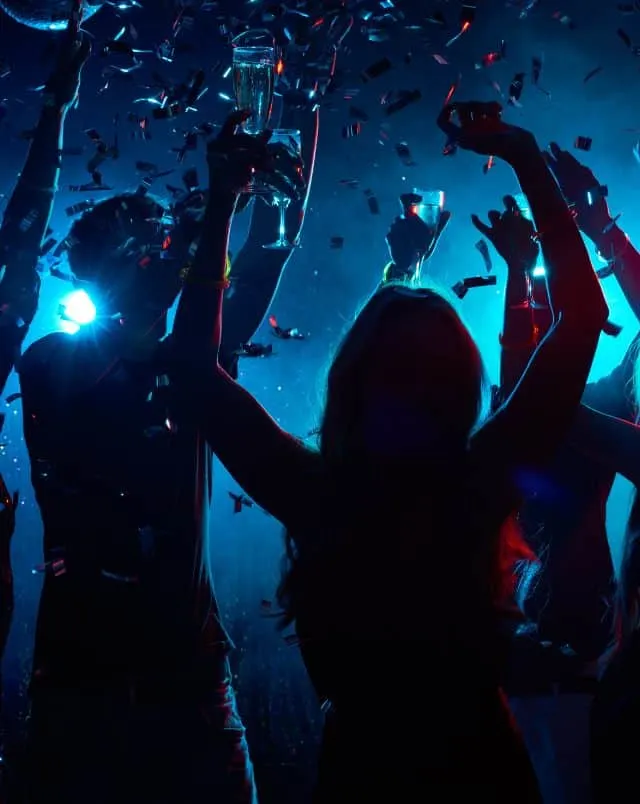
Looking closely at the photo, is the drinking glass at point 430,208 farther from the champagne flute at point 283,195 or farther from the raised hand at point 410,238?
the champagne flute at point 283,195

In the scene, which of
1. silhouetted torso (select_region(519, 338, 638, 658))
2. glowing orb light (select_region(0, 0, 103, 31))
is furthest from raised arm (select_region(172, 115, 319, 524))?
glowing orb light (select_region(0, 0, 103, 31))

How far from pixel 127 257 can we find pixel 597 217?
3.98ft

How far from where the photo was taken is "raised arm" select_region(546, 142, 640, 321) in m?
1.72

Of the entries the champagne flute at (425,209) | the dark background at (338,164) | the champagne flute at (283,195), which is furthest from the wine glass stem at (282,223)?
the dark background at (338,164)

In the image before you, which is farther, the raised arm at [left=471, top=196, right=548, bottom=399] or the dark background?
the dark background

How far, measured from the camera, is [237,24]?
11.9 ft

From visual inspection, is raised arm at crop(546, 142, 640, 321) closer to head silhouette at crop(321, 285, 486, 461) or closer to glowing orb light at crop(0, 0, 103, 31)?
head silhouette at crop(321, 285, 486, 461)

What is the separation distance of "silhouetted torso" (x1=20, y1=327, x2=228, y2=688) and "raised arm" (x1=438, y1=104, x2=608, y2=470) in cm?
89

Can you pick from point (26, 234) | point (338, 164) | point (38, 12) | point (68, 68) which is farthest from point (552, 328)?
point (338, 164)

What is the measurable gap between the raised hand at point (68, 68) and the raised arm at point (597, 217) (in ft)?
4.24

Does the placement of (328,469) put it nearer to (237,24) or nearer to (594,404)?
(594,404)

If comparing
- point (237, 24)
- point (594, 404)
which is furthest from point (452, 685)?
point (237, 24)

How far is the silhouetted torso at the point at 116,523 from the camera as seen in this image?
170cm

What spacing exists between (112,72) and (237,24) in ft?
3.10
